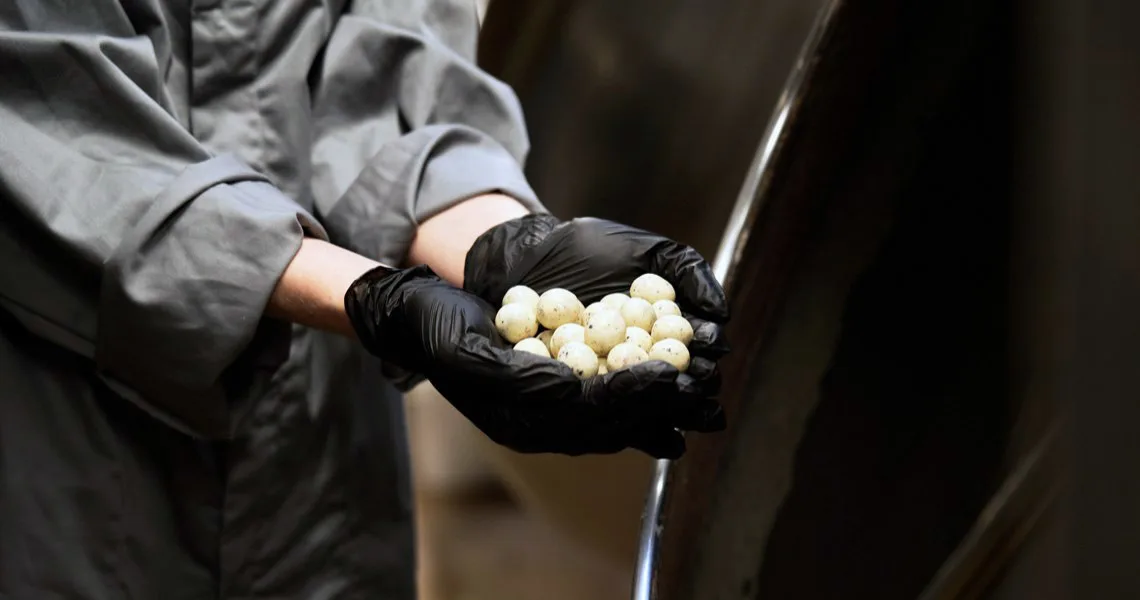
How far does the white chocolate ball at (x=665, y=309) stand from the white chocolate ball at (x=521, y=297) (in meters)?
0.06

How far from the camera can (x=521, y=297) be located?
1.65 feet

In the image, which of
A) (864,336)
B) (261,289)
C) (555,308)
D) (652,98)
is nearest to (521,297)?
(555,308)

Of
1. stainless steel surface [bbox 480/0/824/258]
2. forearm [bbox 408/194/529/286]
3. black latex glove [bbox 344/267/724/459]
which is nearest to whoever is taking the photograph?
black latex glove [bbox 344/267/724/459]

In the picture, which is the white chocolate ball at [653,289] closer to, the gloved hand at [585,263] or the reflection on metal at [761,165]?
the gloved hand at [585,263]

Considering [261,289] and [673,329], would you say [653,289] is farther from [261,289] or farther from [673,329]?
[261,289]

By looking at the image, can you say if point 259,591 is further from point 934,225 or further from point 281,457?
point 934,225

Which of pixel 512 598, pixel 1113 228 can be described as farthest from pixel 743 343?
pixel 512 598

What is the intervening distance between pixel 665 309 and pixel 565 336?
48 millimetres

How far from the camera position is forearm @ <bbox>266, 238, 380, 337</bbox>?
511 mm

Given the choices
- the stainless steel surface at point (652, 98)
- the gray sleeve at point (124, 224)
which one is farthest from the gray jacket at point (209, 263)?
the stainless steel surface at point (652, 98)

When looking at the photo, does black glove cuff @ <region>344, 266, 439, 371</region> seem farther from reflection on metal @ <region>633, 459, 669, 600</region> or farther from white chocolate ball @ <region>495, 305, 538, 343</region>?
reflection on metal @ <region>633, 459, 669, 600</region>

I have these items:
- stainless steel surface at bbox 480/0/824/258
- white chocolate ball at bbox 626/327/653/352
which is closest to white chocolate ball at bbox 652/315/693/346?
white chocolate ball at bbox 626/327/653/352

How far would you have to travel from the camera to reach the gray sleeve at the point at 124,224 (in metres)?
0.50

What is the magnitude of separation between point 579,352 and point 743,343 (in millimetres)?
209
